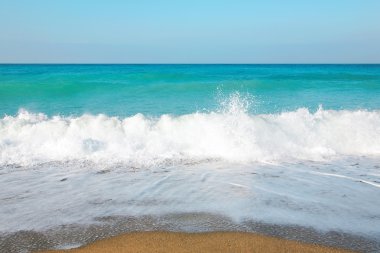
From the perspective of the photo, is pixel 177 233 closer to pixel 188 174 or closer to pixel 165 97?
pixel 188 174

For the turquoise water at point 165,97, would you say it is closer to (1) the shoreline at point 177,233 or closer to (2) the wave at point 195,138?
(2) the wave at point 195,138

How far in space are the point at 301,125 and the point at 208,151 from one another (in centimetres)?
335

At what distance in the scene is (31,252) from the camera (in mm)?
3742

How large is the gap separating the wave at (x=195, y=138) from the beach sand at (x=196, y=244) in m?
3.50

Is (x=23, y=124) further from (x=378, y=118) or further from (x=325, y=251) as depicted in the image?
(x=378, y=118)

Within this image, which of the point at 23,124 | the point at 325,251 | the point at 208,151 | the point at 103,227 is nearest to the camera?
the point at 325,251

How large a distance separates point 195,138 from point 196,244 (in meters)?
5.79

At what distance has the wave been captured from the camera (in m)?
8.20

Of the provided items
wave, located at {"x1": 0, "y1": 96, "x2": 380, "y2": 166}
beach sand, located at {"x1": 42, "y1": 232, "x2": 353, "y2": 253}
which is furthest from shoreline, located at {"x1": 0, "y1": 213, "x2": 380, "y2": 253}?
wave, located at {"x1": 0, "y1": 96, "x2": 380, "y2": 166}

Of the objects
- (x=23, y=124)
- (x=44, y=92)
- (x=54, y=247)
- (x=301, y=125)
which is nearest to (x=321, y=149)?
(x=301, y=125)

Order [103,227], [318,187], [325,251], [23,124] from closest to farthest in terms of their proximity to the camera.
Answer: [325,251] → [103,227] → [318,187] → [23,124]

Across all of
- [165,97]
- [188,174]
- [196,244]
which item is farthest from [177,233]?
[165,97]

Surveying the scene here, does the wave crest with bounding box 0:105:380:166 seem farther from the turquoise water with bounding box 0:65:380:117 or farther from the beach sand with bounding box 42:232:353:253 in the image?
the beach sand with bounding box 42:232:353:253

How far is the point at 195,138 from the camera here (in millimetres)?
9570
